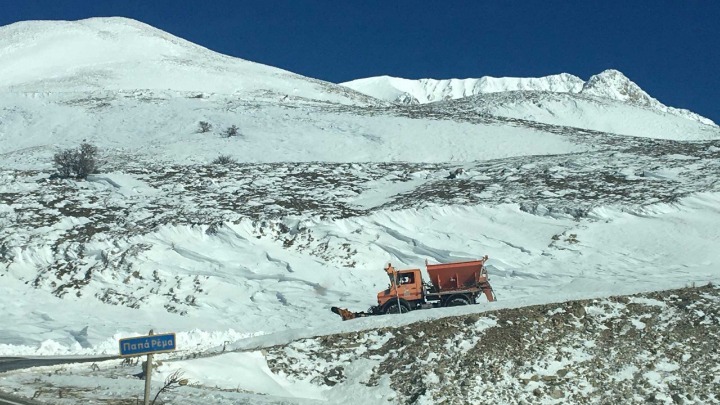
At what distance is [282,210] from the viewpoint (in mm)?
28203

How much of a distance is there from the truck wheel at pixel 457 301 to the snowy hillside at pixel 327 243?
87.0 inches

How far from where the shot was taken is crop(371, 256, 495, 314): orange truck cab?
20.1m

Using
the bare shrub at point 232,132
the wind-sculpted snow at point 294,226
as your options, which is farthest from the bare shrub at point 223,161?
the bare shrub at point 232,132

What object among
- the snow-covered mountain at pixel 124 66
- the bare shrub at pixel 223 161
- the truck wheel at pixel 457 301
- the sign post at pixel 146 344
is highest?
the snow-covered mountain at pixel 124 66

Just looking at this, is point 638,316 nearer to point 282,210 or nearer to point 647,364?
point 647,364

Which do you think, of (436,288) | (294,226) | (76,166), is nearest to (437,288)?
(436,288)

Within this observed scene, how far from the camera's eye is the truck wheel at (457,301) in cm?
2006

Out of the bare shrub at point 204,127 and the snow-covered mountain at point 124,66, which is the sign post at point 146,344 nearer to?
the bare shrub at point 204,127

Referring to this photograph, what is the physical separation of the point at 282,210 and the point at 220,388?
1478 centimetres

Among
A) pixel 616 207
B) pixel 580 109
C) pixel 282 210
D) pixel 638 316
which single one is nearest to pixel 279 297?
pixel 282 210

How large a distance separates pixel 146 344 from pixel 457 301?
37.7ft

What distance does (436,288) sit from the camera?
20.6 m

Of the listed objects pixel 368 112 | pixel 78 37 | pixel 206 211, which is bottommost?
pixel 206 211

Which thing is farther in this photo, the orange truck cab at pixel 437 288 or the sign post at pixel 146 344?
the orange truck cab at pixel 437 288
